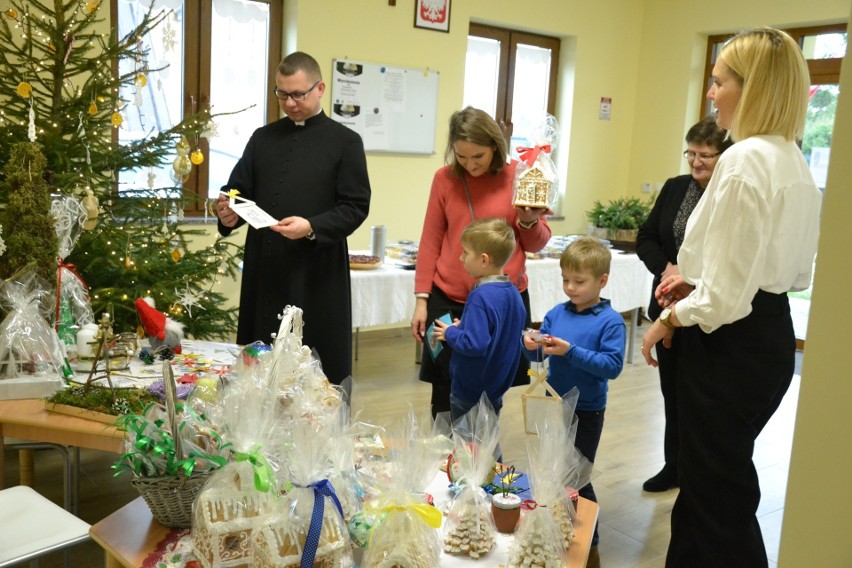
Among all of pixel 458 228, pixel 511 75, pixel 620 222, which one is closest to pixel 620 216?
pixel 620 222

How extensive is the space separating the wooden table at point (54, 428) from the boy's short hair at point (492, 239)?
1.12 m

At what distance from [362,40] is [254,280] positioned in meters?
3.05

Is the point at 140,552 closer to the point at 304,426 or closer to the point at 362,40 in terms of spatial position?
the point at 304,426

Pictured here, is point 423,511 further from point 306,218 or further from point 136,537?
point 306,218

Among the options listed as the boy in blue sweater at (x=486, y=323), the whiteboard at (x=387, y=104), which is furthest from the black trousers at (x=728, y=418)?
the whiteboard at (x=387, y=104)

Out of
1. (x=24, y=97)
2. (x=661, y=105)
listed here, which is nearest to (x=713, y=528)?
(x=24, y=97)

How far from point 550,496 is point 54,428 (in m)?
1.25

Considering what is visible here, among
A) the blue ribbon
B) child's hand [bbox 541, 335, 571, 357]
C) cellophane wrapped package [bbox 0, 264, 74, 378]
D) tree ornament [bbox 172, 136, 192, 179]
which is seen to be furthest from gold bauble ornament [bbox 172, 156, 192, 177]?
the blue ribbon

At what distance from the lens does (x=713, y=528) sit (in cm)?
191

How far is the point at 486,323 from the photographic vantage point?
2.34 metres

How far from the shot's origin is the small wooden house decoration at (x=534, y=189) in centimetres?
253

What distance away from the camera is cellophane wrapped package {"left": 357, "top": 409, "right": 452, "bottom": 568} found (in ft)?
4.40

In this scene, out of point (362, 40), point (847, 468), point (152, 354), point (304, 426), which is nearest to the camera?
point (847, 468)

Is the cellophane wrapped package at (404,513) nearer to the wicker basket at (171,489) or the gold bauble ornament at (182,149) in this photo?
the wicker basket at (171,489)
